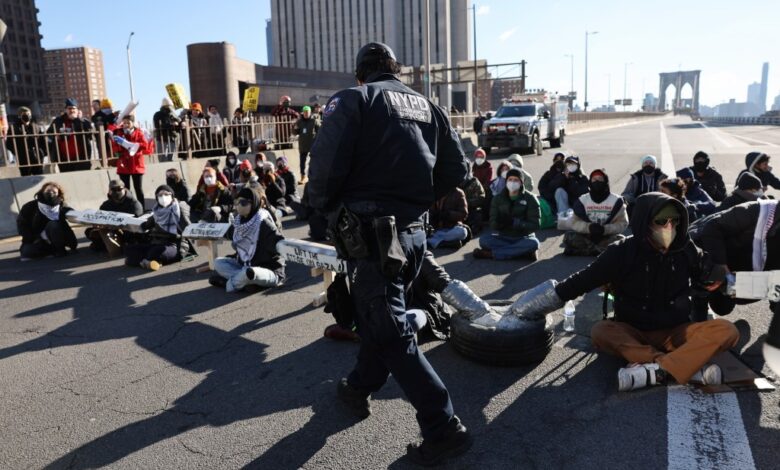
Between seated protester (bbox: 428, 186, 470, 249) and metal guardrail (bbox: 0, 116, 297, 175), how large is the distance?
21.5 feet

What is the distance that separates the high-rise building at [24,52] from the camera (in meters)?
90.3

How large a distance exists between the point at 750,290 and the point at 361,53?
3.15 meters

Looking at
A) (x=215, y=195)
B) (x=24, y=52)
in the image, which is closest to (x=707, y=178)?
(x=215, y=195)

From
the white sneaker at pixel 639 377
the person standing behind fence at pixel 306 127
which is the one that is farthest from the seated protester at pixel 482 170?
the white sneaker at pixel 639 377

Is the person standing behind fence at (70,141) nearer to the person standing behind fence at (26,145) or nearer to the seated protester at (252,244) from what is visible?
the person standing behind fence at (26,145)

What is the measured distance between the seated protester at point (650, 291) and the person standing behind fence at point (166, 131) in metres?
12.4

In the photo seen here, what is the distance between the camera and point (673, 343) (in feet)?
13.5

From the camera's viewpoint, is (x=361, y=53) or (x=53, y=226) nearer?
(x=361, y=53)

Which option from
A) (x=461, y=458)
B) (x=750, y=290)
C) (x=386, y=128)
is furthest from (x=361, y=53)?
(x=750, y=290)

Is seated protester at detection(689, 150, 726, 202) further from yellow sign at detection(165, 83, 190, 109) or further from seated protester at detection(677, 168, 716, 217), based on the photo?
yellow sign at detection(165, 83, 190, 109)

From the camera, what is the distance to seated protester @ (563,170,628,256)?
317 inches

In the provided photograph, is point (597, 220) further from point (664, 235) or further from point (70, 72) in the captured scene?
point (70, 72)

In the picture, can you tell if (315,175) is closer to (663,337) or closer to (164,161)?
(663,337)

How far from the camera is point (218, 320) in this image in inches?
227
